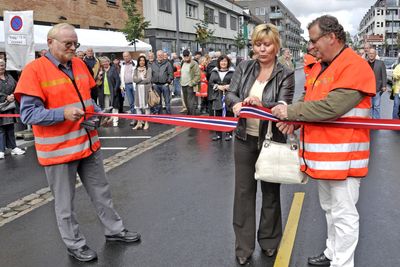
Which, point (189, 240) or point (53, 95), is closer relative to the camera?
point (53, 95)

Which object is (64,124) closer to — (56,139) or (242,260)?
(56,139)

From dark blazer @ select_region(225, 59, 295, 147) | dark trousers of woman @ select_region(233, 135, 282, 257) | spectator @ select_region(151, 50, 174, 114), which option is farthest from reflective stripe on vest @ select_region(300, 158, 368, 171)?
spectator @ select_region(151, 50, 174, 114)

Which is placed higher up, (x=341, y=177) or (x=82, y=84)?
(x=82, y=84)

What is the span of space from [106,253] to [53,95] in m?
1.52

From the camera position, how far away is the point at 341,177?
3197mm

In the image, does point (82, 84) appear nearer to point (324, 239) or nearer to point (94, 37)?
point (324, 239)

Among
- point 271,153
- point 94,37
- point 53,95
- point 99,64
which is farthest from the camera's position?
point 94,37

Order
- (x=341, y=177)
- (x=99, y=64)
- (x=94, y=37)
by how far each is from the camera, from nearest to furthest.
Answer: (x=341, y=177), (x=99, y=64), (x=94, y=37)

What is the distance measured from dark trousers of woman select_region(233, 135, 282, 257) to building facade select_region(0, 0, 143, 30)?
62.5 ft

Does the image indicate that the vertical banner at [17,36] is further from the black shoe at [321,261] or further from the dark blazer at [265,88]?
the black shoe at [321,261]

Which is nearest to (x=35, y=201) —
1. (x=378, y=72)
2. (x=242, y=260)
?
(x=242, y=260)

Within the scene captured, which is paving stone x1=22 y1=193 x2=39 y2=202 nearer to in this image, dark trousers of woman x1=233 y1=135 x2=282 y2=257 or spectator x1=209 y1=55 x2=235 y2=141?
dark trousers of woman x1=233 y1=135 x2=282 y2=257

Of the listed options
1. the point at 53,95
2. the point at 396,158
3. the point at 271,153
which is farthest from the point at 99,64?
the point at 271,153

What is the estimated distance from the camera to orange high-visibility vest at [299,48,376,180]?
306 cm
